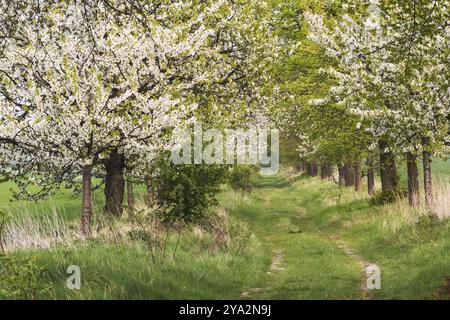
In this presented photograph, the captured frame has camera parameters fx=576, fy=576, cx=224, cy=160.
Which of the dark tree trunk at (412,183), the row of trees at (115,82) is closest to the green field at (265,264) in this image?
the dark tree trunk at (412,183)

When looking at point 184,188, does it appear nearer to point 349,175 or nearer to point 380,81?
point 380,81

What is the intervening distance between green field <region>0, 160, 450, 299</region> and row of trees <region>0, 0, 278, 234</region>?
2455mm

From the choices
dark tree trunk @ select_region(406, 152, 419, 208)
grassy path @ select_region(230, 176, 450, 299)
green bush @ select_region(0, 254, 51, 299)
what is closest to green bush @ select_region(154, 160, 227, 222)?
grassy path @ select_region(230, 176, 450, 299)

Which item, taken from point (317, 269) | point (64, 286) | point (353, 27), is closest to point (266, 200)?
point (353, 27)

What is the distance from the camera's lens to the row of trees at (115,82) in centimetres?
1527

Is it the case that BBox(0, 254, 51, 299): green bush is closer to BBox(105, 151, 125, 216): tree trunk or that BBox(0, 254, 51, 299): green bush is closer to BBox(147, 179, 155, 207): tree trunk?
BBox(147, 179, 155, 207): tree trunk

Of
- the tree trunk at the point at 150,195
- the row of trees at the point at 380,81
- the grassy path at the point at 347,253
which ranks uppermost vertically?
the row of trees at the point at 380,81

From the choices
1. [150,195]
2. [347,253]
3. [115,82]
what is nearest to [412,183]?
[347,253]

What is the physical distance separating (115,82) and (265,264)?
736 cm

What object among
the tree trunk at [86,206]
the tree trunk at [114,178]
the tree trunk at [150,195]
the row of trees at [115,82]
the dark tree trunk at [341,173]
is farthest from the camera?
the dark tree trunk at [341,173]

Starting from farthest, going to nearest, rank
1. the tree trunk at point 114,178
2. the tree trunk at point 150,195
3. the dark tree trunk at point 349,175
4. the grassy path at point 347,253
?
the dark tree trunk at point 349,175 → the tree trunk at point 114,178 → the tree trunk at point 150,195 → the grassy path at point 347,253

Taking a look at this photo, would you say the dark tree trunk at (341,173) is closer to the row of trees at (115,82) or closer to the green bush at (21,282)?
the row of trees at (115,82)

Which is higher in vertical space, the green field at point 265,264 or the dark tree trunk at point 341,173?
the dark tree trunk at point 341,173

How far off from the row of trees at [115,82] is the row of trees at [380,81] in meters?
3.01
